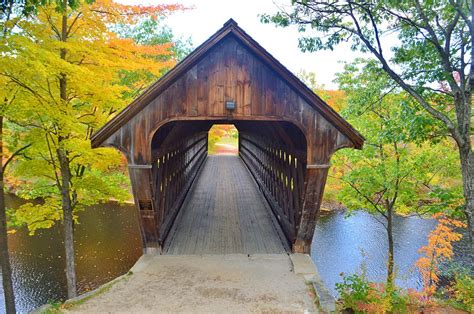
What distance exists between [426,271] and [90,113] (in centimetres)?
1202

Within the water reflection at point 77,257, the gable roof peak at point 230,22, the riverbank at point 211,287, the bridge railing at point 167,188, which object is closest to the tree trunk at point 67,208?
the bridge railing at point 167,188

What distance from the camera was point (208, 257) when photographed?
20.0ft

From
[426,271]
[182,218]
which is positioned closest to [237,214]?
[182,218]

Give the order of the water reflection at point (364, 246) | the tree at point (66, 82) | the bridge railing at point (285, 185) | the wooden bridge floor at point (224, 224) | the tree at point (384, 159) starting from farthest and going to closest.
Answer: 1. the water reflection at point (364, 246)
2. the tree at point (384, 159)
3. the wooden bridge floor at point (224, 224)
4. the bridge railing at point (285, 185)
5. the tree at point (66, 82)

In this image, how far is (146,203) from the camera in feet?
18.9

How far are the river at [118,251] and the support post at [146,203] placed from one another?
5580mm

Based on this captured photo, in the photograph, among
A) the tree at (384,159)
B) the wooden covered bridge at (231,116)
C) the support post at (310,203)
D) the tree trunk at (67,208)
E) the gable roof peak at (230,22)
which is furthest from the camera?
the tree at (384,159)

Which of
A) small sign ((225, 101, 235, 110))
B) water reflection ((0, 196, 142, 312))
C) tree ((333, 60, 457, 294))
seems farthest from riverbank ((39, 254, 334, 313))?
water reflection ((0, 196, 142, 312))

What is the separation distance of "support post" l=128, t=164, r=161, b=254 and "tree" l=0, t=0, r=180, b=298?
1980 millimetres

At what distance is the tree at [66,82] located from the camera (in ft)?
19.2

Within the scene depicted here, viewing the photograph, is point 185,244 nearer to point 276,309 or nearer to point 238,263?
point 238,263

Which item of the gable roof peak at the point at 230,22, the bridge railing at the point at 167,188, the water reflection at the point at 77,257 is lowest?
the water reflection at the point at 77,257

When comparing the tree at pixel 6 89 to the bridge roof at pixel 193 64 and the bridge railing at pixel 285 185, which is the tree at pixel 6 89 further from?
the bridge railing at pixel 285 185

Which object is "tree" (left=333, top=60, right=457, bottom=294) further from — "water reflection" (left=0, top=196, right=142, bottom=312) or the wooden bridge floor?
"water reflection" (left=0, top=196, right=142, bottom=312)
